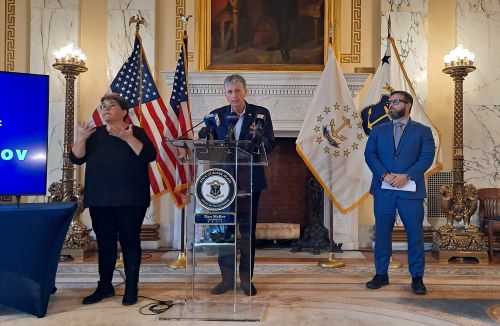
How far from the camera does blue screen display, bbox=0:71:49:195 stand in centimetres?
317

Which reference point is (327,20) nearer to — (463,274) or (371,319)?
(463,274)

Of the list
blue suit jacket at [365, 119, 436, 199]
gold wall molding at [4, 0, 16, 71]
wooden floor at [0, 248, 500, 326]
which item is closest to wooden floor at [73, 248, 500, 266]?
wooden floor at [0, 248, 500, 326]

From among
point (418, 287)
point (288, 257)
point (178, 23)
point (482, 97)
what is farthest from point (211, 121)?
point (482, 97)

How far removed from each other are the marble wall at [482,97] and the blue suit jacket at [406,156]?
2720mm

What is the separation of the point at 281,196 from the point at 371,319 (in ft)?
11.9

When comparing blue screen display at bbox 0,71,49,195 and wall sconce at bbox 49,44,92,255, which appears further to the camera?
wall sconce at bbox 49,44,92,255

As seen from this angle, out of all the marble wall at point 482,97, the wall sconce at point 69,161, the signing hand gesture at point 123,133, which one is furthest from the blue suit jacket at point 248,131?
the marble wall at point 482,97

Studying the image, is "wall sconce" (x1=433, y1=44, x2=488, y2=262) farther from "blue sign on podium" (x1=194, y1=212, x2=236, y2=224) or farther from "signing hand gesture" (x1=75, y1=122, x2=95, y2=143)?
"signing hand gesture" (x1=75, y1=122, x2=95, y2=143)

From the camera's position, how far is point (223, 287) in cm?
298

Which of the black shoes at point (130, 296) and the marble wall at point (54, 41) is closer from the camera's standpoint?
the black shoes at point (130, 296)

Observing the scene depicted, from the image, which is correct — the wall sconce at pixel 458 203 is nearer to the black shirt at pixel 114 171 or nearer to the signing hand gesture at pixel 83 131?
the black shirt at pixel 114 171

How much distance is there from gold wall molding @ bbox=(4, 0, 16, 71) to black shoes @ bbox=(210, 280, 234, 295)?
4863mm

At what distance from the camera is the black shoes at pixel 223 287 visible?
2.98 m

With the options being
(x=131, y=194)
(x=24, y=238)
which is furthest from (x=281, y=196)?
(x=24, y=238)
